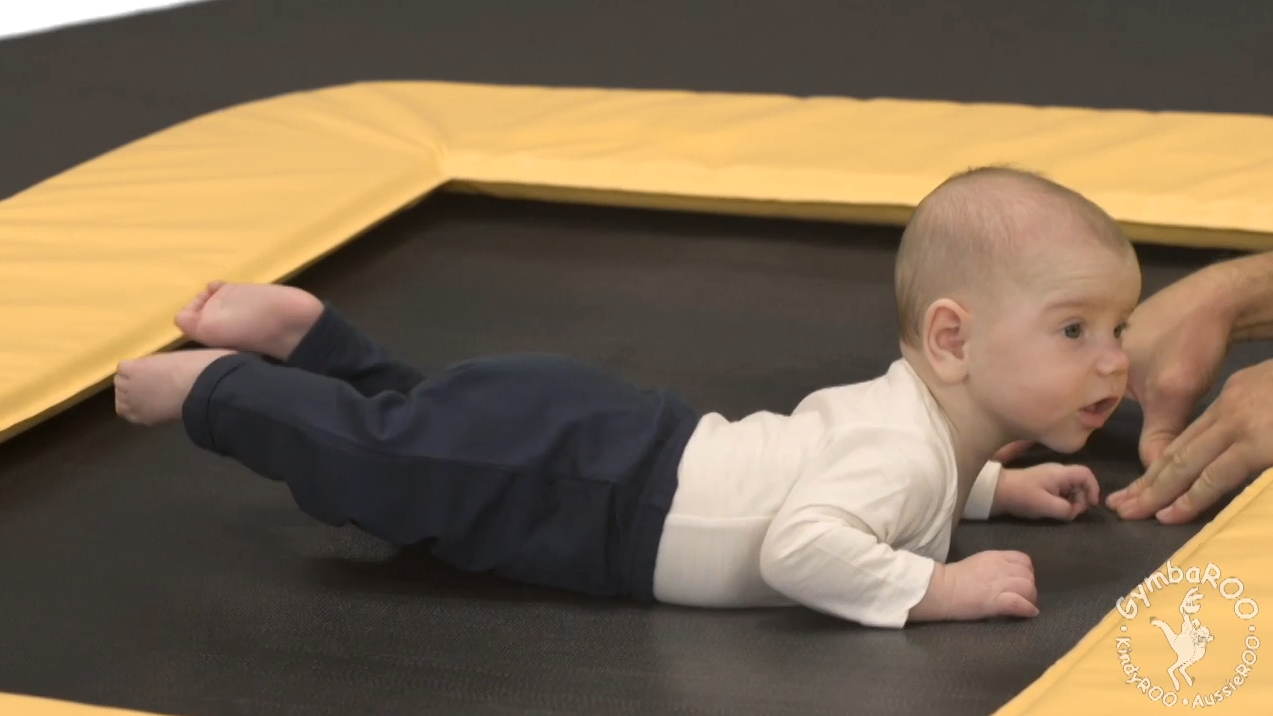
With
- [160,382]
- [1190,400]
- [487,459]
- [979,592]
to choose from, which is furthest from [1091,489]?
[160,382]

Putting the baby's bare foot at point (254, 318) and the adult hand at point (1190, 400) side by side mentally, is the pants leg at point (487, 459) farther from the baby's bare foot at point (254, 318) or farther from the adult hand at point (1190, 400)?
the adult hand at point (1190, 400)

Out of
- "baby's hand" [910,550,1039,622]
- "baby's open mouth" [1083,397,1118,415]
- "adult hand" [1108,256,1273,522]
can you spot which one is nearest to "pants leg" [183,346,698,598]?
"baby's hand" [910,550,1039,622]

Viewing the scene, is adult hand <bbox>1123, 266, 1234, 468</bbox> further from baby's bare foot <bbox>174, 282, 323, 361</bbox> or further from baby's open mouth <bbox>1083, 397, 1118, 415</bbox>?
baby's bare foot <bbox>174, 282, 323, 361</bbox>

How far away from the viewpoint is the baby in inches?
53.4

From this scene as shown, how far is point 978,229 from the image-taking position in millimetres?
1380

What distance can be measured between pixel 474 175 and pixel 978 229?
1.28 metres

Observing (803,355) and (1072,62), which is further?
(1072,62)

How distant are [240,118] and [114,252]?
0.63 metres

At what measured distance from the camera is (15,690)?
1350 millimetres

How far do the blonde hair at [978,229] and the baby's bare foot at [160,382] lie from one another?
0.62 metres

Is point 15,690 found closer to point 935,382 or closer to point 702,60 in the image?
point 935,382

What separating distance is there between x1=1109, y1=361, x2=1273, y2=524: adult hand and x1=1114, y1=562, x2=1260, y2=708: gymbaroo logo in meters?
0.16

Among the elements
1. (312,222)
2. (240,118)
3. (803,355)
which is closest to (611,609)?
(803,355)

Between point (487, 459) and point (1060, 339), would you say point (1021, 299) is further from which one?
point (487, 459)
